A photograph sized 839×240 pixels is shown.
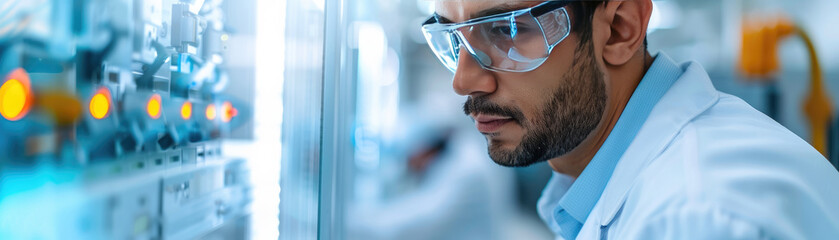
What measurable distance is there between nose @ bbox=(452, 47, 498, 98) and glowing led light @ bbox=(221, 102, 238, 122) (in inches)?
14.3

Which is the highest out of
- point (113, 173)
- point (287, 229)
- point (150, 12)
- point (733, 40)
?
point (733, 40)

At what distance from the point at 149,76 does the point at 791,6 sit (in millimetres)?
2879

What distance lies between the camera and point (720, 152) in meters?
0.65

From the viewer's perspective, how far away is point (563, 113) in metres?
0.88

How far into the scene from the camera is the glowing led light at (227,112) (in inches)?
26.5

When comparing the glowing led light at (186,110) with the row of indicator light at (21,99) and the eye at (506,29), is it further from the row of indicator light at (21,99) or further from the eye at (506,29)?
the eye at (506,29)

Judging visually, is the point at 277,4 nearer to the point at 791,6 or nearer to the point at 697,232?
the point at 697,232

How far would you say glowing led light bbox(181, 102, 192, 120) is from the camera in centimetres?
59

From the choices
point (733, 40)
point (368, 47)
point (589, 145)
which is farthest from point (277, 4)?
point (733, 40)

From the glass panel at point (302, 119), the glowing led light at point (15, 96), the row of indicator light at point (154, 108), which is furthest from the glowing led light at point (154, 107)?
the glass panel at point (302, 119)

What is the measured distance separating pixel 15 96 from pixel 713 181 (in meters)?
0.67

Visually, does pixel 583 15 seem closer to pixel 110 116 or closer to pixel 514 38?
pixel 514 38

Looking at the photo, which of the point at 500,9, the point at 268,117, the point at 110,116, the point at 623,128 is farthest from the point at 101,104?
the point at 623,128

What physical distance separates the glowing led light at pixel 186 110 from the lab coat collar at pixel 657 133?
0.55 metres
